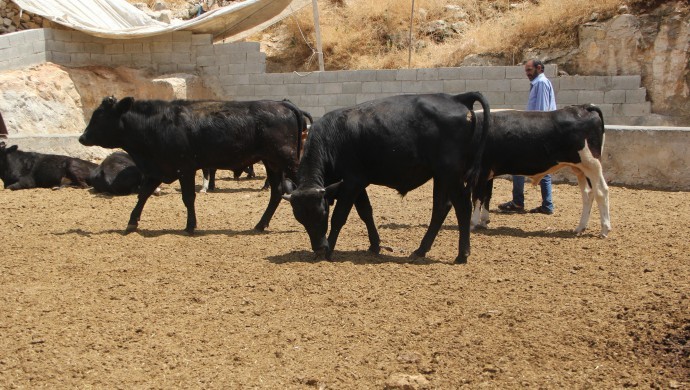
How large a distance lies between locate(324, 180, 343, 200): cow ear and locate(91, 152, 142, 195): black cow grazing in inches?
239

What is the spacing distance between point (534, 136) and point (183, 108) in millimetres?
4365

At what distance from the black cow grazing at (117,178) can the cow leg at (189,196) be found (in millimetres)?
3322

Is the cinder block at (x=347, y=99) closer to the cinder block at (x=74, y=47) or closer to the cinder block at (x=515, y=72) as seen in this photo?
the cinder block at (x=515, y=72)

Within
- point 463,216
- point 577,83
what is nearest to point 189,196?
point 463,216

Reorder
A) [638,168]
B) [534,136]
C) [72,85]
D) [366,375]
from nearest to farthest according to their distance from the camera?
[366,375] < [534,136] < [638,168] < [72,85]

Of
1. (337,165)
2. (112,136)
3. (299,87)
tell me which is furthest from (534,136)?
(299,87)

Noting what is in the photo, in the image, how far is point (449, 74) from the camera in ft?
60.7

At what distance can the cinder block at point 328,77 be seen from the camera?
1953 centimetres

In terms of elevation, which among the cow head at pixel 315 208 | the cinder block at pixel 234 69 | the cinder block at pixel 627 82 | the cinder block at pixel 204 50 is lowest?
the cow head at pixel 315 208

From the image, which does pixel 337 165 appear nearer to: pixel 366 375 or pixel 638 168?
pixel 366 375

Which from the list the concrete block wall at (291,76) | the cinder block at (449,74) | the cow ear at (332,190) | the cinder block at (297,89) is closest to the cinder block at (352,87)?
the concrete block wall at (291,76)

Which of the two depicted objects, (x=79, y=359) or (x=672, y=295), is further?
(x=672, y=295)

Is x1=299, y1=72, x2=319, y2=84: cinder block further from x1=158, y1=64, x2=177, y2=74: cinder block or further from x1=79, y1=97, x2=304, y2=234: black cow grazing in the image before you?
x1=79, y1=97, x2=304, y2=234: black cow grazing

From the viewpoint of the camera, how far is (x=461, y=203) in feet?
28.1
